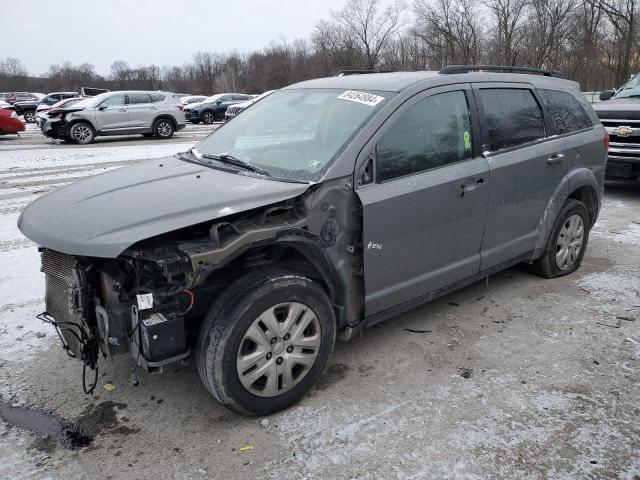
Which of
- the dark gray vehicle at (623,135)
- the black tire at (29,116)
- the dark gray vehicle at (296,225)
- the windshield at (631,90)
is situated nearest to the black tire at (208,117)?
the black tire at (29,116)

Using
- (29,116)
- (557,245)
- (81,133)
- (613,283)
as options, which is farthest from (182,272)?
(29,116)

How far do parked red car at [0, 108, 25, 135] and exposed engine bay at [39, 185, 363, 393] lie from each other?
17248 millimetres

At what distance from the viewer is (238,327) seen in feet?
8.74

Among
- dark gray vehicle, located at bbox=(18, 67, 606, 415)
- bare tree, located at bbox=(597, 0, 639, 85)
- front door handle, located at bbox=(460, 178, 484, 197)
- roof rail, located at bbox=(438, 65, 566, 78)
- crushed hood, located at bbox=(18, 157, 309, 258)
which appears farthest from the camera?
bare tree, located at bbox=(597, 0, 639, 85)

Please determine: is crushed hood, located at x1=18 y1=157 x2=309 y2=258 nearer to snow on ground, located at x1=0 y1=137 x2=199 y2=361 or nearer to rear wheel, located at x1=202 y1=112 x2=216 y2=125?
snow on ground, located at x1=0 y1=137 x2=199 y2=361

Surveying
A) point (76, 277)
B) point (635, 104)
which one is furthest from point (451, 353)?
point (635, 104)

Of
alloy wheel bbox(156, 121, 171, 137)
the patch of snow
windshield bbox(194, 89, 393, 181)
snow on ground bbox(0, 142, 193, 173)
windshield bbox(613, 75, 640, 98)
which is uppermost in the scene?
windshield bbox(613, 75, 640, 98)

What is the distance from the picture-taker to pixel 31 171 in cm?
1069

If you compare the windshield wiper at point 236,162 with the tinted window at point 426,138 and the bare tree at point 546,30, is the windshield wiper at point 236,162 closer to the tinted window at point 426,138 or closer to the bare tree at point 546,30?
the tinted window at point 426,138

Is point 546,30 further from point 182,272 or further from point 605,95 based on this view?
point 182,272

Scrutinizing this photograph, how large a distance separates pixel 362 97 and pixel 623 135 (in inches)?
245

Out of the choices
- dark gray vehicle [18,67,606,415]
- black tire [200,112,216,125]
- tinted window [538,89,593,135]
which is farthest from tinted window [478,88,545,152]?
black tire [200,112,216,125]

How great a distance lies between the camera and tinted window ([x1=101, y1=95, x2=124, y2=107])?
1667cm

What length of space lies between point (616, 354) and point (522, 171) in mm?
1471
